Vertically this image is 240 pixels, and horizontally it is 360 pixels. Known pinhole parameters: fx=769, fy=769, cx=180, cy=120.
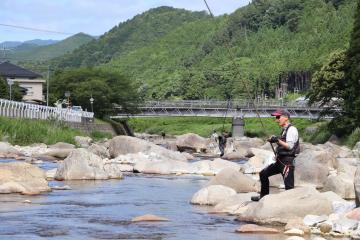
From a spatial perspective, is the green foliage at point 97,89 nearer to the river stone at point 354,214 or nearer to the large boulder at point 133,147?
the large boulder at point 133,147

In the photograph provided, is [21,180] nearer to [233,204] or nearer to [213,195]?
[213,195]

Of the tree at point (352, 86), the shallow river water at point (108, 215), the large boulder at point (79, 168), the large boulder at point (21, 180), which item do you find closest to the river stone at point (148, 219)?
the shallow river water at point (108, 215)

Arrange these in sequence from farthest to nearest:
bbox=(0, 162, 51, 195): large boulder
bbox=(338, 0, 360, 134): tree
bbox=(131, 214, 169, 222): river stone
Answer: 1. bbox=(338, 0, 360, 134): tree
2. bbox=(0, 162, 51, 195): large boulder
3. bbox=(131, 214, 169, 222): river stone

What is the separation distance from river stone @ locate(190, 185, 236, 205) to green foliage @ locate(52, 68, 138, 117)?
82503mm

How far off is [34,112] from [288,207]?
5421 cm

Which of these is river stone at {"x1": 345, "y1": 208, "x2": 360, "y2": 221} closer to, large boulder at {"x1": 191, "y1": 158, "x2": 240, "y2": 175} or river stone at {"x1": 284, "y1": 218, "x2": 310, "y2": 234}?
river stone at {"x1": 284, "y1": 218, "x2": 310, "y2": 234}

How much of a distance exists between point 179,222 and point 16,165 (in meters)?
7.47

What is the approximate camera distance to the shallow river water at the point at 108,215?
1431 centimetres

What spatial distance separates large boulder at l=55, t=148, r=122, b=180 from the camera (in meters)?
26.3

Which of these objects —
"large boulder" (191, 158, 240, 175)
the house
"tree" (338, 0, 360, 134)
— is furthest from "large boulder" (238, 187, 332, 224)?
the house

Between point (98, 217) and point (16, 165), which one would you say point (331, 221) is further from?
point (16, 165)

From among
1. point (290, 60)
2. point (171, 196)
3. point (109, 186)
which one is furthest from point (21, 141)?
point (290, 60)

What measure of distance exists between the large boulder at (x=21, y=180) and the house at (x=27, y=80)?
93258 millimetres

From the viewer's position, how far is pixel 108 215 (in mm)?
17125
